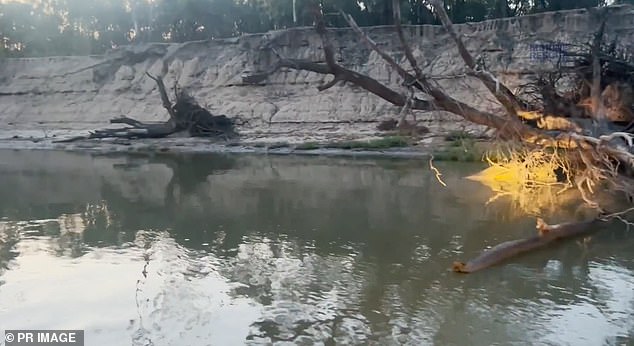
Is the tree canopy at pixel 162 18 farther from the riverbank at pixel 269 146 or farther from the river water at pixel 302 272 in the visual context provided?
the river water at pixel 302 272

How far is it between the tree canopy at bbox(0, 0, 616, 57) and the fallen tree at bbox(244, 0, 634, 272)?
17.3 meters

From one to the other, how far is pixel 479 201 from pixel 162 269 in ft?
17.4

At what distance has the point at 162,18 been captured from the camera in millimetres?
33312

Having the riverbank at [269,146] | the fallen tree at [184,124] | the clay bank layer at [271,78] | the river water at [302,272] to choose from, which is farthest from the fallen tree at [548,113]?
the fallen tree at [184,124]

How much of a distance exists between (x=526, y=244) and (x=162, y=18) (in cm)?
2934

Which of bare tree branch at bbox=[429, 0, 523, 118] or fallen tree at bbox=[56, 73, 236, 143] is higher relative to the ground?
bare tree branch at bbox=[429, 0, 523, 118]

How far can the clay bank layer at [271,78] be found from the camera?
840 inches

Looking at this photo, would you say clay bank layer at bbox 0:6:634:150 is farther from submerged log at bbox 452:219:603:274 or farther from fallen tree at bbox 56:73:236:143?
submerged log at bbox 452:219:603:274

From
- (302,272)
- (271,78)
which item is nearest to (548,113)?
(302,272)
